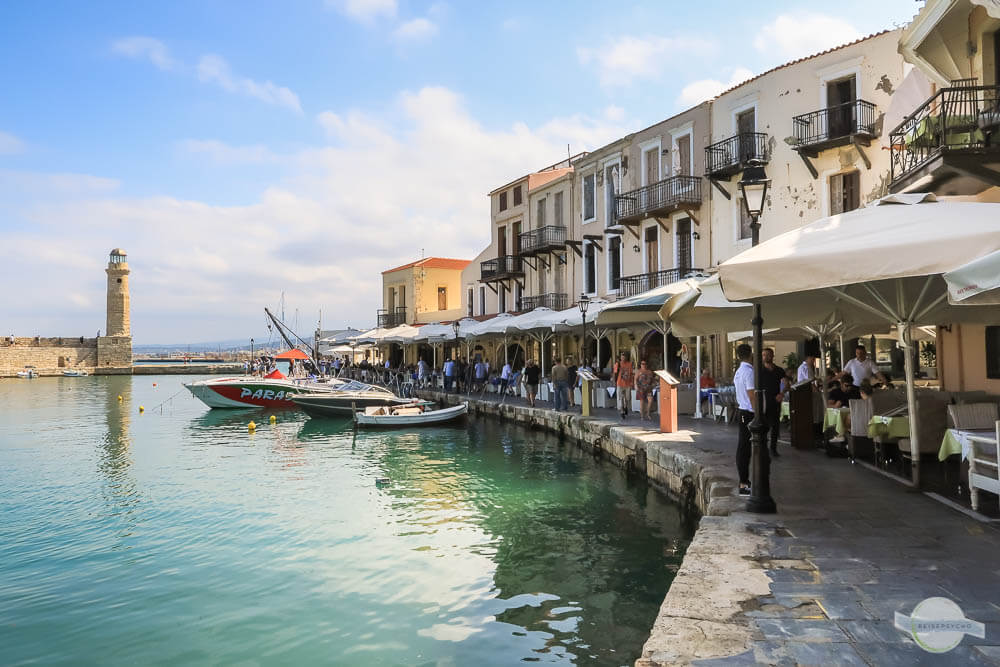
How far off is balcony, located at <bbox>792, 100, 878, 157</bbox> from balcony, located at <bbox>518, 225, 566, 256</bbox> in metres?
12.7

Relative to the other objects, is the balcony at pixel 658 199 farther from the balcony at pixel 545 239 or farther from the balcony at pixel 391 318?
the balcony at pixel 391 318

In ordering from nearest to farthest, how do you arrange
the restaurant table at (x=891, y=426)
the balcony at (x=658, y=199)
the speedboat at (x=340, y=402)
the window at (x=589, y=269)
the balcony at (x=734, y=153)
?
the restaurant table at (x=891, y=426), the balcony at (x=734, y=153), the balcony at (x=658, y=199), the speedboat at (x=340, y=402), the window at (x=589, y=269)

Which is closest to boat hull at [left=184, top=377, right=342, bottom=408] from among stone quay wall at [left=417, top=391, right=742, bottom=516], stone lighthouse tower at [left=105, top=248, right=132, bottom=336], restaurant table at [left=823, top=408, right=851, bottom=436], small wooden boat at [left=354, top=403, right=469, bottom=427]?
small wooden boat at [left=354, top=403, right=469, bottom=427]

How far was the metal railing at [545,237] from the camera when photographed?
3142cm

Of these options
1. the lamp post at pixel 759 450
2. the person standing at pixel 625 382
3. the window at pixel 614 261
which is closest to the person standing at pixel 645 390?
the person standing at pixel 625 382

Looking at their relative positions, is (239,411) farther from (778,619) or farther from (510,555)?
(778,619)

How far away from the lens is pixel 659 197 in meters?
24.8

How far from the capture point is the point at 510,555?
8.55 meters

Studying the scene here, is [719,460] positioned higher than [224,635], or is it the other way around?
[719,460]

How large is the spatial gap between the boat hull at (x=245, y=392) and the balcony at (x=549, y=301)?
449 inches

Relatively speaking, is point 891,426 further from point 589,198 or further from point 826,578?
point 589,198

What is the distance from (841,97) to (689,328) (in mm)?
11981

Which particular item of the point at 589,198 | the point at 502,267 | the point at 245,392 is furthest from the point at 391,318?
the point at 589,198

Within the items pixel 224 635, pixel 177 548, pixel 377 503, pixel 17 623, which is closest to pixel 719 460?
pixel 377 503
